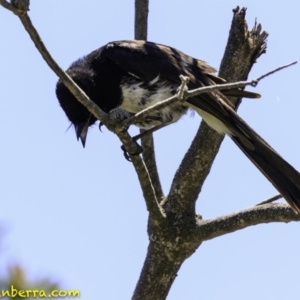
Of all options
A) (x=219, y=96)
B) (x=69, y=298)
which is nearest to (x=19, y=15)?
(x=69, y=298)

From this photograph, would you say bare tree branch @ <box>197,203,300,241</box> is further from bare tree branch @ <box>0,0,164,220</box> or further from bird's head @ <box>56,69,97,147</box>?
bird's head @ <box>56,69,97,147</box>

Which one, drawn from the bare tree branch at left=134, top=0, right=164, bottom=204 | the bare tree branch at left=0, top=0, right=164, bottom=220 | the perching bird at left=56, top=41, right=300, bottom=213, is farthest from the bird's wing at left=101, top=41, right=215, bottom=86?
the bare tree branch at left=0, top=0, right=164, bottom=220

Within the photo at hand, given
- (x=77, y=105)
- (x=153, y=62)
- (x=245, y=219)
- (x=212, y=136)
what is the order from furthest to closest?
(x=77, y=105) < (x=153, y=62) < (x=212, y=136) < (x=245, y=219)

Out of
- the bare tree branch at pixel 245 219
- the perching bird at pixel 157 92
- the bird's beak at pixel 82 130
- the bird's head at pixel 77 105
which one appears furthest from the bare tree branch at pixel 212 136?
the bird's head at pixel 77 105

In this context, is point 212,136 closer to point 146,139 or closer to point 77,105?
point 146,139

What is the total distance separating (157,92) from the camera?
581 centimetres

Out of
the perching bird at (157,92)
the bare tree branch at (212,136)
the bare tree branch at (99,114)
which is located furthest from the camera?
the bare tree branch at (212,136)

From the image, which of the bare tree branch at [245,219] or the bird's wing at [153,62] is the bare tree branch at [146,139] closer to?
the bird's wing at [153,62]

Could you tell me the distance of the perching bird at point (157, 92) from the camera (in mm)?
5488

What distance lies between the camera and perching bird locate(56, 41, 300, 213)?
5488mm

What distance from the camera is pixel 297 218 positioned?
16.4 ft

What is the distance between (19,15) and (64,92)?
7.29 feet

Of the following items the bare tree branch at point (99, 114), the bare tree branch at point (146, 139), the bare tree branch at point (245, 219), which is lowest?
the bare tree branch at point (245, 219)

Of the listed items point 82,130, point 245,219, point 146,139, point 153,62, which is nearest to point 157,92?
point 153,62
